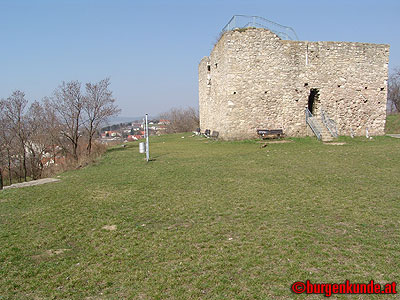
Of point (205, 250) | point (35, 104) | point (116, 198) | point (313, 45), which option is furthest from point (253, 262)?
point (35, 104)

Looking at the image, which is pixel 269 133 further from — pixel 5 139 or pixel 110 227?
pixel 5 139

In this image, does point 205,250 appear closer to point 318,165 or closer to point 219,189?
point 219,189

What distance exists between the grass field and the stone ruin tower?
9377 millimetres

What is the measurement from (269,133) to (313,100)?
430cm

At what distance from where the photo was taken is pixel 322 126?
18.2m

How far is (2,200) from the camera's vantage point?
25.7ft

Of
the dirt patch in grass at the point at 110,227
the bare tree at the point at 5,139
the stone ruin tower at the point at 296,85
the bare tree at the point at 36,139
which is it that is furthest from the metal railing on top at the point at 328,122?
the bare tree at the point at 5,139

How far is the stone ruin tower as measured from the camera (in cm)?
1795

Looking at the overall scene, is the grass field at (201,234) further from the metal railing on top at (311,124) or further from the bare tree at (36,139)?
the bare tree at (36,139)

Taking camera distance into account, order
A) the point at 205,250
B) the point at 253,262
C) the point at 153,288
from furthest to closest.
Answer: the point at 205,250 → the point at 253,262 → the point at 153,288

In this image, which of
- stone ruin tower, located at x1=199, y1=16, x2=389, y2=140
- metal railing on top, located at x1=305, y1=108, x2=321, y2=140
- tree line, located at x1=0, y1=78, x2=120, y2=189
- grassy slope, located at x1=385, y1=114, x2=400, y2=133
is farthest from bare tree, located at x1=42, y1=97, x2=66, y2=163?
grassy slope, located at x1=385, y1=114, x2=400, y2=133

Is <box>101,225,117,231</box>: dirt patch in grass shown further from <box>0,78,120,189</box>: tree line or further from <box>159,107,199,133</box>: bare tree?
<box>159,107,199,133</box>: bare tree

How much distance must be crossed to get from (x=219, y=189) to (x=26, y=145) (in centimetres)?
1971

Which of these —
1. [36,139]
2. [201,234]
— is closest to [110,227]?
[201,234]
